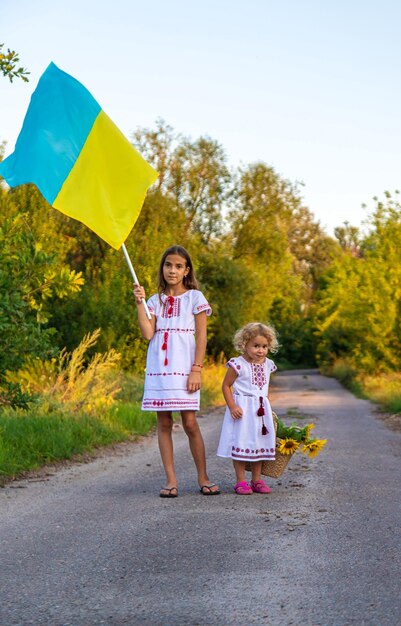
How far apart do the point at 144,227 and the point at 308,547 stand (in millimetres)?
23370

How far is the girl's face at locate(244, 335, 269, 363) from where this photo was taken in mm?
7602

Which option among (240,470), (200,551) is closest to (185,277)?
(240,470)

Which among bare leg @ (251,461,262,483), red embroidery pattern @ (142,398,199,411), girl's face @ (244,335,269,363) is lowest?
bare leg @ (251,461,262,483)

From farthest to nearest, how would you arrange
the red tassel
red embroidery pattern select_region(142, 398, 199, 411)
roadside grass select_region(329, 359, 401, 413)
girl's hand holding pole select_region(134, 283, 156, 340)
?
roadside grass select_region(329, 359, 401, 413) → the red tassel → red embroidery pattern select_region(142, 398, 199, 411) → girl's hand holding pole select_region(134, 283, 156, 340)

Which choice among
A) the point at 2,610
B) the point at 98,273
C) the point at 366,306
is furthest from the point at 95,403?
the point at 366,306

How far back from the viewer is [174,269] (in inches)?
292

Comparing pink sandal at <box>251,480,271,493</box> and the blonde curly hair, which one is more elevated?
the blonde curly hair

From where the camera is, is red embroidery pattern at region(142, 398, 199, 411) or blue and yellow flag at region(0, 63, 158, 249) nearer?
red embroidery pattern at region(142, 398, 199, 411)

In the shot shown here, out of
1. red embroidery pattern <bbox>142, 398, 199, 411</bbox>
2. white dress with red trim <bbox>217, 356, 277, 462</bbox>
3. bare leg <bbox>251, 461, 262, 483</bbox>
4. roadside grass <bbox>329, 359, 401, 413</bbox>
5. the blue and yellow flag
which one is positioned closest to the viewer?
red embroidery pattern <bbox>142, 398, 199, 411</bbox>

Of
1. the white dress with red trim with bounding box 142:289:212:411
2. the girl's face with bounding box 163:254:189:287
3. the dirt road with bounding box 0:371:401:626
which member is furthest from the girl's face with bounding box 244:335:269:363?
the dirt road with bounding box 0:371:401:626

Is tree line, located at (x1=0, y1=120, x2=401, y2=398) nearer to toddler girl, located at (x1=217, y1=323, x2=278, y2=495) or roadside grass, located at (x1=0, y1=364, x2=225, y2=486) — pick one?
roadside grass, located at (x1=0, y1=364, x2=225, y2=486)

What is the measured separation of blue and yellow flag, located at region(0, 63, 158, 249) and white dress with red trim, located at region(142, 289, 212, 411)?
2.51 ft

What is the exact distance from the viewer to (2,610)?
414 centimetres

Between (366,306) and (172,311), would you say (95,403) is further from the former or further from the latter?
(366,306)
